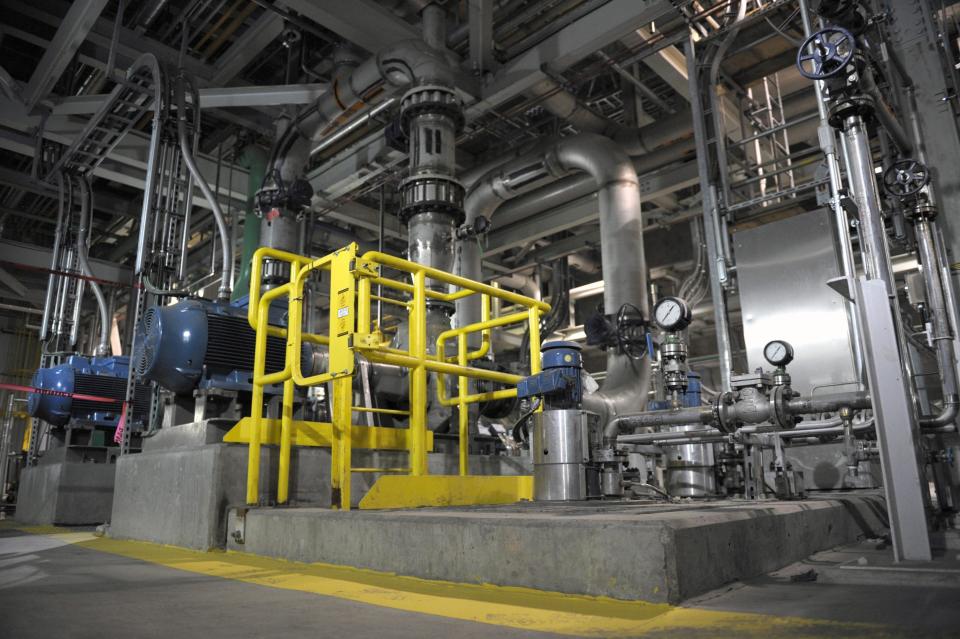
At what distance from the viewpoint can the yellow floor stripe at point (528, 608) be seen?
1375 millimetres

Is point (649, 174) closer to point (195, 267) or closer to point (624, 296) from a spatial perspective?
point (624, 296)

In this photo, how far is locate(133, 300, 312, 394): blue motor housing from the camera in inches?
167

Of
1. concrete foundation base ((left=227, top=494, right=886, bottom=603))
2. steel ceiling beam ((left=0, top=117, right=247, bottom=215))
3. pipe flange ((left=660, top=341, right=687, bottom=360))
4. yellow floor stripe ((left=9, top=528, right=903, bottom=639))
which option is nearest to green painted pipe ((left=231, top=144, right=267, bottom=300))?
steel ceiling beam ((left=0, top=117, right=247, bottom=215))

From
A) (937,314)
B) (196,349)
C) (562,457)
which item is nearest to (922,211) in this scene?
(937,314)

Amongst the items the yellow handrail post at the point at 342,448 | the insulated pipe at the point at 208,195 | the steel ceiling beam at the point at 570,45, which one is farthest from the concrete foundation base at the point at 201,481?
the steel ceiling beam at the point at 570,45

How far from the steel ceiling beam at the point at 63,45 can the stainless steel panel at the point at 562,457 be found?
5.63 meters

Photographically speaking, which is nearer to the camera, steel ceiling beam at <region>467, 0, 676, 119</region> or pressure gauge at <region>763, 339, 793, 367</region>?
pressure gauge at <region>763, 339, 793, 367</region>

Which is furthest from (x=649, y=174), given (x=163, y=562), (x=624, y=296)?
(x=163, y=562)

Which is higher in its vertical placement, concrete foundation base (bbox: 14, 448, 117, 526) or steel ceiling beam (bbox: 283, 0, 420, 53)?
steel ceiling beam (bbox: 283, 0, 420, 53)

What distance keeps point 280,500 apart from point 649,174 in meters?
6.91

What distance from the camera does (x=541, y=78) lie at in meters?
6.78

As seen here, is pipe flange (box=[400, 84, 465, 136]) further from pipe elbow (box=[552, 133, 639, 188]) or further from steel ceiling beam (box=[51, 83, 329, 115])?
pipe elbow (box=[552, 133, 639, 188])

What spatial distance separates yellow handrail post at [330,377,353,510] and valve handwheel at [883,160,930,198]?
3.89 meters

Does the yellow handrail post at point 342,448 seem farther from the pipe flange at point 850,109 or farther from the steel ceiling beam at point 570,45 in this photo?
the steel ceiling beam at point 570,45
